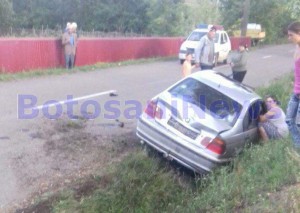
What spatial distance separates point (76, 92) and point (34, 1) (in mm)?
30179

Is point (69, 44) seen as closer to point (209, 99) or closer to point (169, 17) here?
point (209, 99)

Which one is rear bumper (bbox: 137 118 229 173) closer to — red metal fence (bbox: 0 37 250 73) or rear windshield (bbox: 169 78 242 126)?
rear windshield (bbox: 169 78 242 126)

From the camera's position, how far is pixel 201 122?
5707 millimetres

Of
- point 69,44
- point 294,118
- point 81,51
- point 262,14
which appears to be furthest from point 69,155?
point 262,14

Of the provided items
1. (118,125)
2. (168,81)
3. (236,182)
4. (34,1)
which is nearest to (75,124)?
(118,125)

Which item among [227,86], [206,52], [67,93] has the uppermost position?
[206,52]

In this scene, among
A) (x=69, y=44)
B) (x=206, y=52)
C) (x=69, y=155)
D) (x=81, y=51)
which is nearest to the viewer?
(x=69, y=155)

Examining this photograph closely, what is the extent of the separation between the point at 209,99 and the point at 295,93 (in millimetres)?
1313

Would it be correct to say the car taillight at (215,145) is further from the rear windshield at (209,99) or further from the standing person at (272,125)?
the standing person at (272,125)

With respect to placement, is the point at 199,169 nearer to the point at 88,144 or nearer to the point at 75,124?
the point at 88,144

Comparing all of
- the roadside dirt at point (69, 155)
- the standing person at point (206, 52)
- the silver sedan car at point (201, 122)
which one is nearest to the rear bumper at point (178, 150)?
the silver sedan car at point (201, 122)

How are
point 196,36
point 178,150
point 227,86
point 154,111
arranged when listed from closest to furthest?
point 178,150 → point 154,111 → point 227,86 → point 196,36

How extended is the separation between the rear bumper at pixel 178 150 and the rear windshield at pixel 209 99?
0.65 metres

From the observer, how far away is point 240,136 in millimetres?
5898
